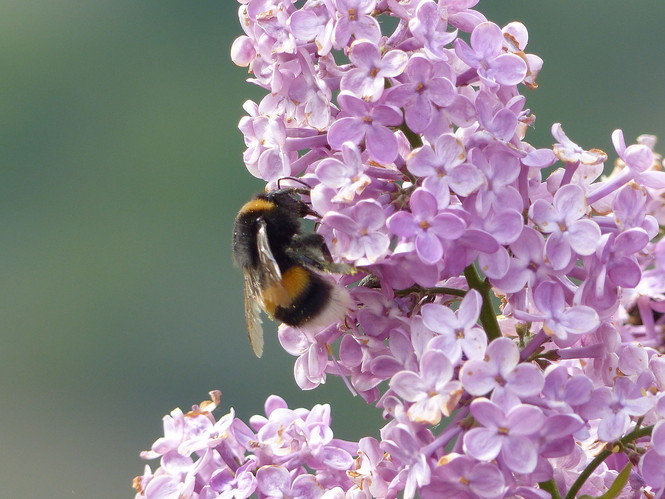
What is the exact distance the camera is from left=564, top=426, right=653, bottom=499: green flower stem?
987 mm

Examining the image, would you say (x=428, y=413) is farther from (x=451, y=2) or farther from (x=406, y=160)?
(x=451, y=2)

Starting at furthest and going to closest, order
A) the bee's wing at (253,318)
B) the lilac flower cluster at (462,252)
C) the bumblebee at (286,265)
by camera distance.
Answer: the bee's wing at (253,318) < the bumblebee at (286,265) < the lilac flower cluster at (462,252)

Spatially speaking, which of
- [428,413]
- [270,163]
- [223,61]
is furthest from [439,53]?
[223,61]

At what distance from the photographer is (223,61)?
6930 millimetres

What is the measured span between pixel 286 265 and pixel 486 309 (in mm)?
224

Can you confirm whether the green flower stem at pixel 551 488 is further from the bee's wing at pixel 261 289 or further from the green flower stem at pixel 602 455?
the bee's wing at pixel 261 289

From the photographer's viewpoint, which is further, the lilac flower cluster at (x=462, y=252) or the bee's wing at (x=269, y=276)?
the bee's wing at (x=269, y=276)

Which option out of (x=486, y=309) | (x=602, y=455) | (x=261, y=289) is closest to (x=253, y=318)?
(x=261, y=289)

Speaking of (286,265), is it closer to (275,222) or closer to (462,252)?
(275,222)

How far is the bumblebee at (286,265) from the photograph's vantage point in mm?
1033

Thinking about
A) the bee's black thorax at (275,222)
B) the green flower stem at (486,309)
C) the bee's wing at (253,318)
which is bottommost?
the green flower stem at (486,309)

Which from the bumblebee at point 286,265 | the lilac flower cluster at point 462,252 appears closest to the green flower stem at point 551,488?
the lilac flower cluster at point 462,252

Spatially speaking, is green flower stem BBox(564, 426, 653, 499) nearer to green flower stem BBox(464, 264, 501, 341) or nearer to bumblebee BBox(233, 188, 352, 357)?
green flower stem BBox(464, 264, 501, 341)

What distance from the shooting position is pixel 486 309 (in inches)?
39.5
